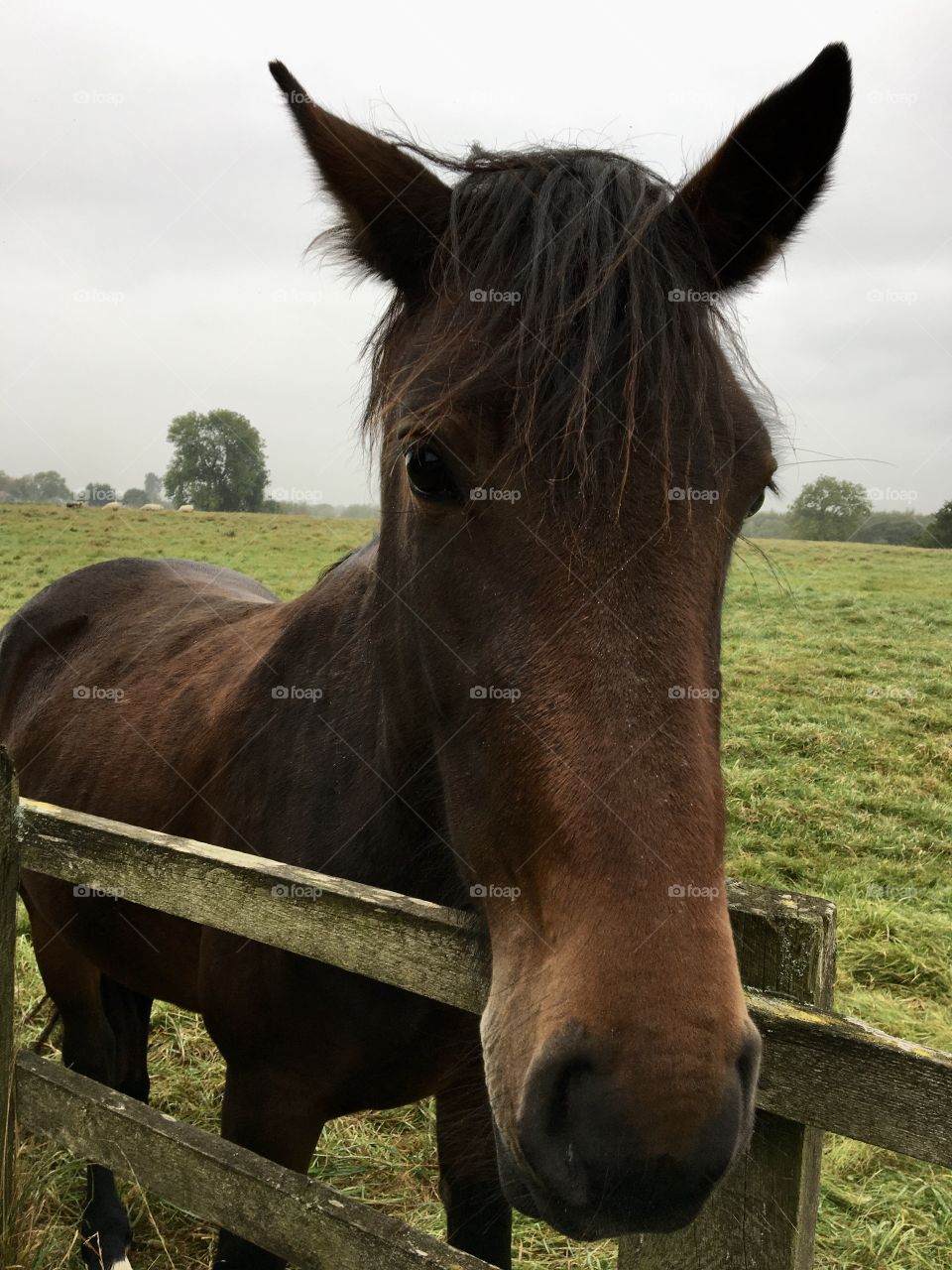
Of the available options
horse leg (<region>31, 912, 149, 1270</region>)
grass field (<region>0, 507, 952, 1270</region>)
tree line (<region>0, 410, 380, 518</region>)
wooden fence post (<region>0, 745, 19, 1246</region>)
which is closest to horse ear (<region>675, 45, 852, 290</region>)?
grass field (<region>0, 507, 952, 1270</region>)

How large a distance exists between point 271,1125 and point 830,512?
12.3 feet

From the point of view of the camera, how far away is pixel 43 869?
2.41 m

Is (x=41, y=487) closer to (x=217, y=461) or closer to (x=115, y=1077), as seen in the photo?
(x=217, y=461)

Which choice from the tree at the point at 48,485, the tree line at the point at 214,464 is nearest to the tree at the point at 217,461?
the tree line at the point at 214,464

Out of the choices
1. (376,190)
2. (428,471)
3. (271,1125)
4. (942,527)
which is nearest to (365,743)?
(428,471)

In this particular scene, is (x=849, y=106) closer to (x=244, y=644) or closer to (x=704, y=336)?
(x=704, y=336)

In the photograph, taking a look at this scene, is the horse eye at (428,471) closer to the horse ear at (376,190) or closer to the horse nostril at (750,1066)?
the horse ear at (376,190)

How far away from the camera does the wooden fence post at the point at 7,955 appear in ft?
7.97

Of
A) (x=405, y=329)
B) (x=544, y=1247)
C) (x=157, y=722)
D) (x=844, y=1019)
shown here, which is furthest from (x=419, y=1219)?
(x=405, y=329)

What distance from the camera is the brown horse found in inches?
49.7

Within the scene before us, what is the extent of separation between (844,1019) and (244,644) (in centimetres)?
273

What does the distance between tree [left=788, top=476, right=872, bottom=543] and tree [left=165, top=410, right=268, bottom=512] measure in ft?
68.1

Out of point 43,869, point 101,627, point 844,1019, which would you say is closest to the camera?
point 844,1019

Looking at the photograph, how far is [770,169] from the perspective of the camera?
2.10m
